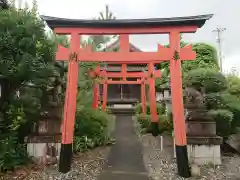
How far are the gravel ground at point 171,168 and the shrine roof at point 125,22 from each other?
3651 mm

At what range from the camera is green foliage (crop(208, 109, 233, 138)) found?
6781 mm

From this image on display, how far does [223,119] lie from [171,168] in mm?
2219

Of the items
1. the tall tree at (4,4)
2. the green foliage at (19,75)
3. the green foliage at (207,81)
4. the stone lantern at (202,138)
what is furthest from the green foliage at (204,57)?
the tall tree at (4,4)

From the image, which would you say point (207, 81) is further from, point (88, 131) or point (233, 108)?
point (88, 131)

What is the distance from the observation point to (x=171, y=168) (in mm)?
6039

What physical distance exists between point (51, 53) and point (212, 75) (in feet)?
15.8

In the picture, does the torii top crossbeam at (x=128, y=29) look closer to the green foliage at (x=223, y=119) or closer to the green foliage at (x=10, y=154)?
the green foliage at (x=223, y=119)

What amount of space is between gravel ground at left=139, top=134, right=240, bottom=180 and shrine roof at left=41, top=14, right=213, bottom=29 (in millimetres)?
3651

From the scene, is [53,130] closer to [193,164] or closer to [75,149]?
[75,149]

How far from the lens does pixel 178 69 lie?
226 inches

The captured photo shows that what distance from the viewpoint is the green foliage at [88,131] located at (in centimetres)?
746

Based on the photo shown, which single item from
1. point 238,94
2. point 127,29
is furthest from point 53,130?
point 238,94

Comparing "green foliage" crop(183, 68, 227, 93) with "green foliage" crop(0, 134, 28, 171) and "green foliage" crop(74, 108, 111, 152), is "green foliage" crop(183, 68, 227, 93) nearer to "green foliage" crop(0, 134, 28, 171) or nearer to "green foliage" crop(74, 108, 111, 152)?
"green foliage" crop(74, 108, 111, 152)

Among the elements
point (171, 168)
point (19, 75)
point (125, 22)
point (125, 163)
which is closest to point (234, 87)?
point (171, 168)
